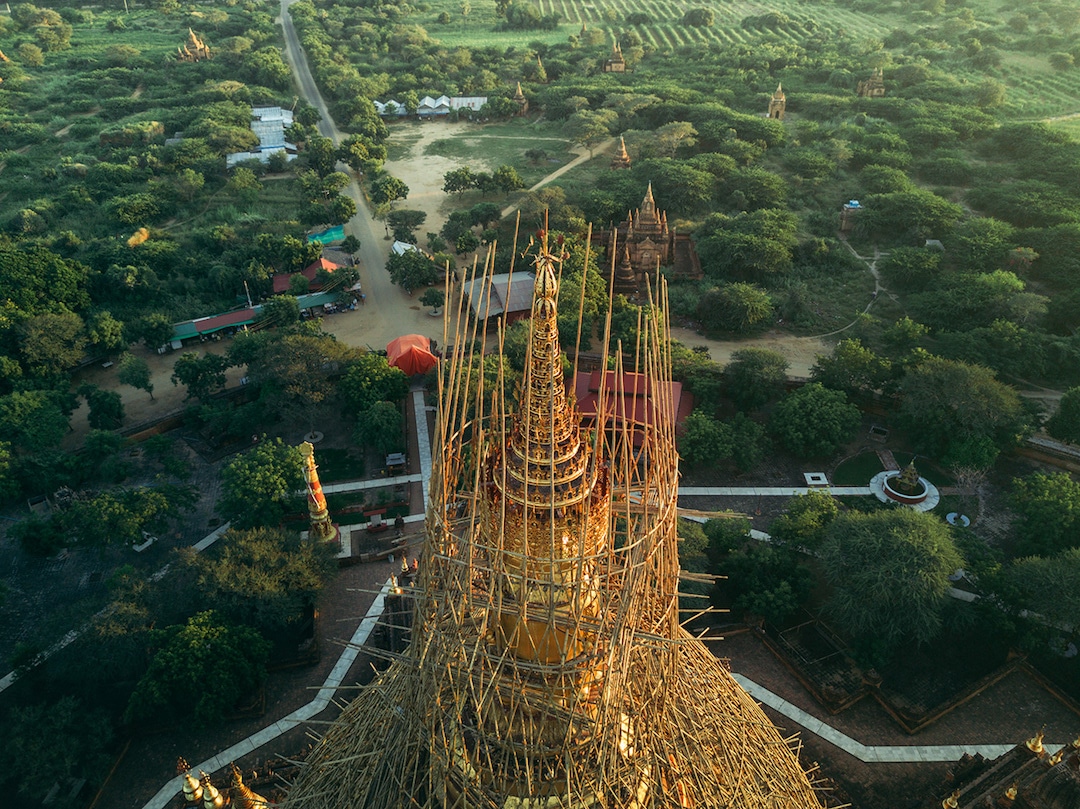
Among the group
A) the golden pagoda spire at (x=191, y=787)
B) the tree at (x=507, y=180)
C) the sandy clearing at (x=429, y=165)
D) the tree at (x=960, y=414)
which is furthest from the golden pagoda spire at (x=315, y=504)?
the tree at (x=507, y=180)

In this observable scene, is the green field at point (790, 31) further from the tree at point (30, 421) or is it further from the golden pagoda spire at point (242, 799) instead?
the golden pagoda spire at point (242, 799)

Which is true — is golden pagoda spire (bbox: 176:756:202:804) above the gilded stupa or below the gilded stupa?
below

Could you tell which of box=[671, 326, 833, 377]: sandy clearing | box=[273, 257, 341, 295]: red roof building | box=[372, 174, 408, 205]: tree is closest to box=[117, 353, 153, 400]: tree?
box=[273, 257, 341, 295]: red roof building

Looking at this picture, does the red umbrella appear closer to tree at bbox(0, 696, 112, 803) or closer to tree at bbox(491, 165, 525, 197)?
tree at bbox(0, 696, 112, 803)

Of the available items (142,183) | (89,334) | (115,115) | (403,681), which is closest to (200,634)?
(403,681)

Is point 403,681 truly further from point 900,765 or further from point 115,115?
point 115,115

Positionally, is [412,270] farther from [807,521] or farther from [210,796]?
[210,796]

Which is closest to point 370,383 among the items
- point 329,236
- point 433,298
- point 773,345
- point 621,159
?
point 433,298
